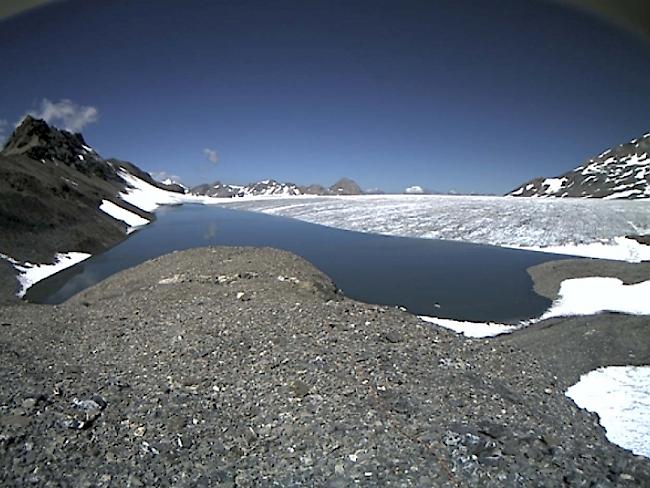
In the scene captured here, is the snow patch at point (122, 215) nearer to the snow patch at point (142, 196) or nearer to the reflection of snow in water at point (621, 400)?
the snow patch at point (142, 196)

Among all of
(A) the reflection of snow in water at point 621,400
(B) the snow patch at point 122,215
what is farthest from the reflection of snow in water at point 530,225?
(B) the snow patch at point 122,215

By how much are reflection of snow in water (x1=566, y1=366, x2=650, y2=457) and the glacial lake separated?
577cm

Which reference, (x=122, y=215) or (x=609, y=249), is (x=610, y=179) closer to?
(x=609, y=249)

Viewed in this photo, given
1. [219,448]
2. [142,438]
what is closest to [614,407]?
[219,448]

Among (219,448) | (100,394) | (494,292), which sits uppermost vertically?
(100,394)

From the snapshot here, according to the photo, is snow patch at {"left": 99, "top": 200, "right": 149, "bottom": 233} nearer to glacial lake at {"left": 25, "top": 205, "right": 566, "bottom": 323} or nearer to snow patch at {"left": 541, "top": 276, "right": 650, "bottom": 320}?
glacial lake at {"left": 25, "top": 205, "right": 566, "bottom": 323}

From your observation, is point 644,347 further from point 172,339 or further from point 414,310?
point 172,339

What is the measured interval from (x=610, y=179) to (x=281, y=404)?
100 metres

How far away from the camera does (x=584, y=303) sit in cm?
1391

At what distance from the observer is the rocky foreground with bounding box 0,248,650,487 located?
361cm

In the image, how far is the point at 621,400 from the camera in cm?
641

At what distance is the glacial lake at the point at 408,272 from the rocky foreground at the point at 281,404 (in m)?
6.85

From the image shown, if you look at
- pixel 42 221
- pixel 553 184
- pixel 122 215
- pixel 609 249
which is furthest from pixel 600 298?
pixel 553 184

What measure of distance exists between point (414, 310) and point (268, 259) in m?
5.35
